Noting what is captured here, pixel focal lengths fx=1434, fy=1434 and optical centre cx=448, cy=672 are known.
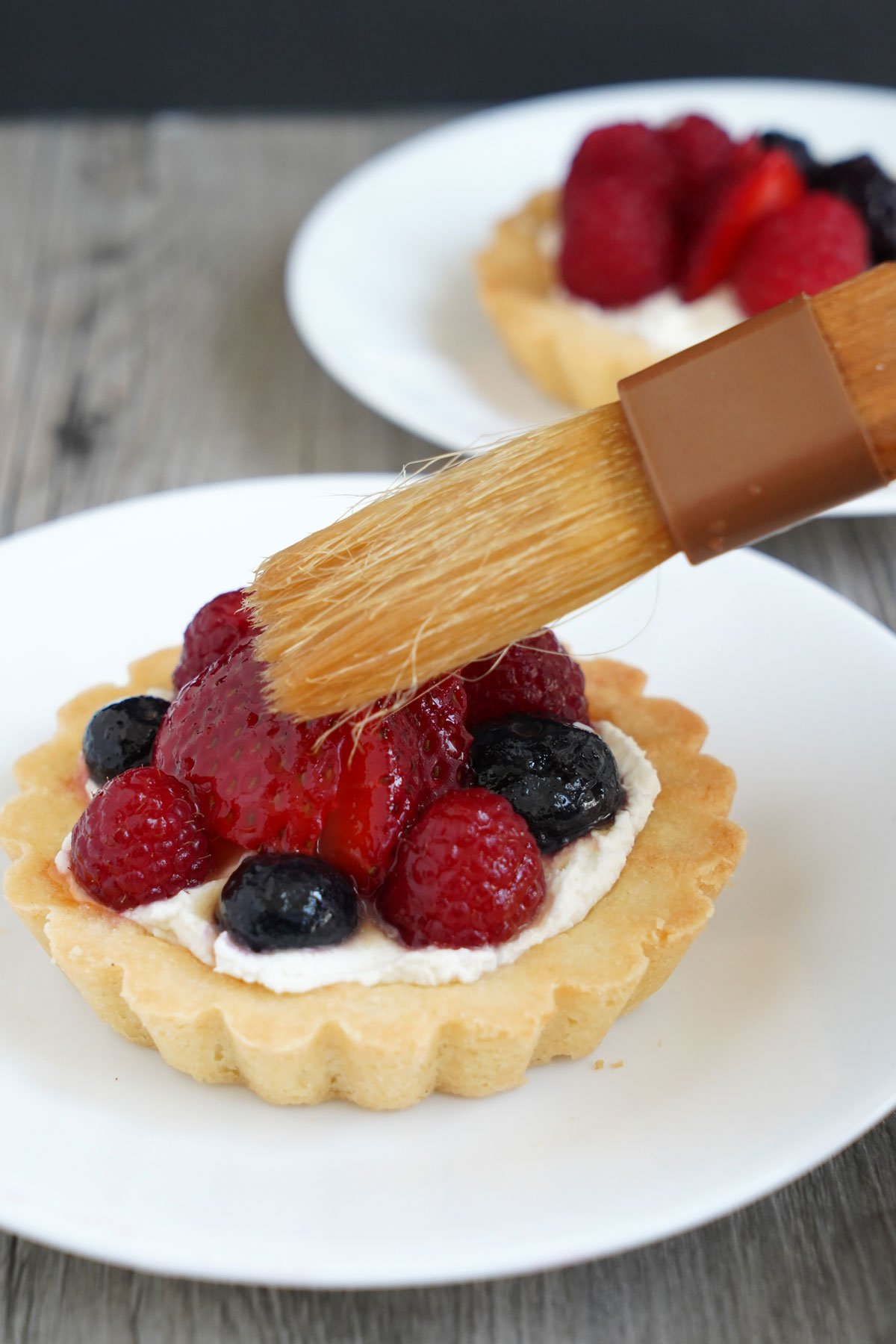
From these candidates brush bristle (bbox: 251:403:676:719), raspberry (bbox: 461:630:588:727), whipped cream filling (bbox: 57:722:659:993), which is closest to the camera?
brush bristle (bbox: 251:403:676:719)

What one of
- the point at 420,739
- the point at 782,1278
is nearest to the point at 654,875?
the point at 420,739

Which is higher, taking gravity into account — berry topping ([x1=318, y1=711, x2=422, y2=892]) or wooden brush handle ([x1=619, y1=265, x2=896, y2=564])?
wooden brush handle ([x1=619, y1=265, x2=896, y2=564])

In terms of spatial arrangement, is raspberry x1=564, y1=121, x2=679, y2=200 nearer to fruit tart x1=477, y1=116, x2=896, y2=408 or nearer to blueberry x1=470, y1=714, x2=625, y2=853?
fruit tart x1=477, y1=116, x2=896, y2=408

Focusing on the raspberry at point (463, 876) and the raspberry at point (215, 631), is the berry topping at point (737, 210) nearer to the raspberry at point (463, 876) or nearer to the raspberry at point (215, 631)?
the raspberry at point (215, 631)

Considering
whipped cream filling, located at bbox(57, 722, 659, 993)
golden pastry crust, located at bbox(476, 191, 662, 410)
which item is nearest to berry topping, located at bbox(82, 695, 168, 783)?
whipped cream filling, located at bbox(57, 722, 659, 993)

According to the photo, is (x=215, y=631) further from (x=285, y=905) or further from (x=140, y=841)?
(x=285, y=905)

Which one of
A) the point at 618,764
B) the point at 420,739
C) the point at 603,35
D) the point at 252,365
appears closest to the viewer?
the point at 420,739

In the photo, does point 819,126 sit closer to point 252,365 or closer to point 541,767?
point 252,365
